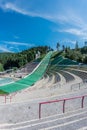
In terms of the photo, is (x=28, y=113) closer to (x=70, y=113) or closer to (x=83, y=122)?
(x=70, y=113)

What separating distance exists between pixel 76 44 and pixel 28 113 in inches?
6018

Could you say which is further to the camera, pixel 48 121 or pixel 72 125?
pixel 48 121

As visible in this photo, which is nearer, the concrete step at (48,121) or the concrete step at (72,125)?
the concrete step at (72,125)

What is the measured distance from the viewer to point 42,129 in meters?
14.9

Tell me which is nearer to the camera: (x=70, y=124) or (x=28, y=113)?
(x=70, y=124)

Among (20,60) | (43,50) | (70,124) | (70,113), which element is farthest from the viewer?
(43,50)

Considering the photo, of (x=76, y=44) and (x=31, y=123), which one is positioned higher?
(x=76, y=44)

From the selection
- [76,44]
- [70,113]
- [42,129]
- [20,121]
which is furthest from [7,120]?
[76,44]

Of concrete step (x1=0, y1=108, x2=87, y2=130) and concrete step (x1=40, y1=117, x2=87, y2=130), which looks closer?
concrete step (x1=40, y1=117, x2=87, y2=130)

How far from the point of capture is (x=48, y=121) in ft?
54.2

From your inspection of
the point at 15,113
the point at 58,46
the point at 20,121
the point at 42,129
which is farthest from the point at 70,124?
the point at 58,46

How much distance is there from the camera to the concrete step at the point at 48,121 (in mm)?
15422

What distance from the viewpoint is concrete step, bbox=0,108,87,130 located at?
1542 centimetres

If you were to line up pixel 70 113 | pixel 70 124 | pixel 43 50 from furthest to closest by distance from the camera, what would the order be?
1. pixel 43 50
2. pixel 70 113
3. pixel 70 124
